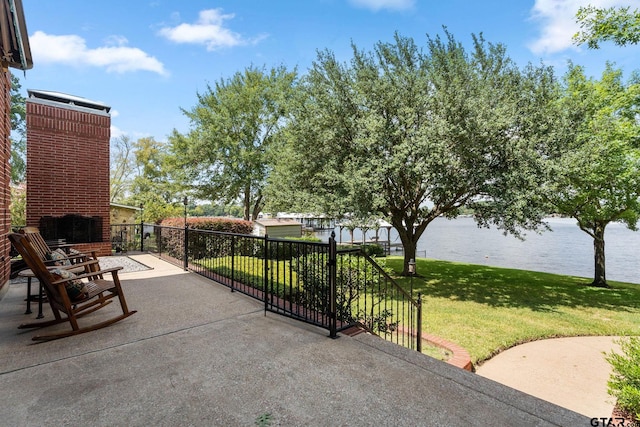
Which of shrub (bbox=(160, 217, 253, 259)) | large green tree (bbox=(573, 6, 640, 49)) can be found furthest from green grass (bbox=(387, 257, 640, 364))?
large green tree (bbox=(573, 6, 640, 49))

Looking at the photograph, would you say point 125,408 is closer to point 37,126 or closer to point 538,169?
point 37,126

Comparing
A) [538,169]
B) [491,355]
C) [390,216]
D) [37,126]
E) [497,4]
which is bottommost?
[491,355]

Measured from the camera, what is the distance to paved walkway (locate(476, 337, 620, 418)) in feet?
11.4

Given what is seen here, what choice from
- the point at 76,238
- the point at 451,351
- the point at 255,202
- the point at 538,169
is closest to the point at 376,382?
the point at 451,351

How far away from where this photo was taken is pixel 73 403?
75.2 inches

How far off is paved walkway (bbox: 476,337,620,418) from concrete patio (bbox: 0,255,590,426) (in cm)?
236

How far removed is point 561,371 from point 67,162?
459 inches

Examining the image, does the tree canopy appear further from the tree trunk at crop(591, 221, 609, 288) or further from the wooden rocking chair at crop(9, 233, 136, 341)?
the tree trunk at crop(591, 221, 609, 288)

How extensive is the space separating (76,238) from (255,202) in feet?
44.9

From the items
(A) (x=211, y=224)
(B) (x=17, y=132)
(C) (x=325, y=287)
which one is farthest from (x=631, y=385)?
(B) (x=17, y=132)

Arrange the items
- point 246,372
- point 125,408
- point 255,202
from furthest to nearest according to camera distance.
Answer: point 255,202
point 246,372
point 125,408

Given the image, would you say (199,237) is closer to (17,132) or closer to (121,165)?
(17,132)

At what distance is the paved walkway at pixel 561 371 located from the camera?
3.49 m

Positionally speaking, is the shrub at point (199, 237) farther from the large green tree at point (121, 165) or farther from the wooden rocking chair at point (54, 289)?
the large green tree at point (121, 165)
